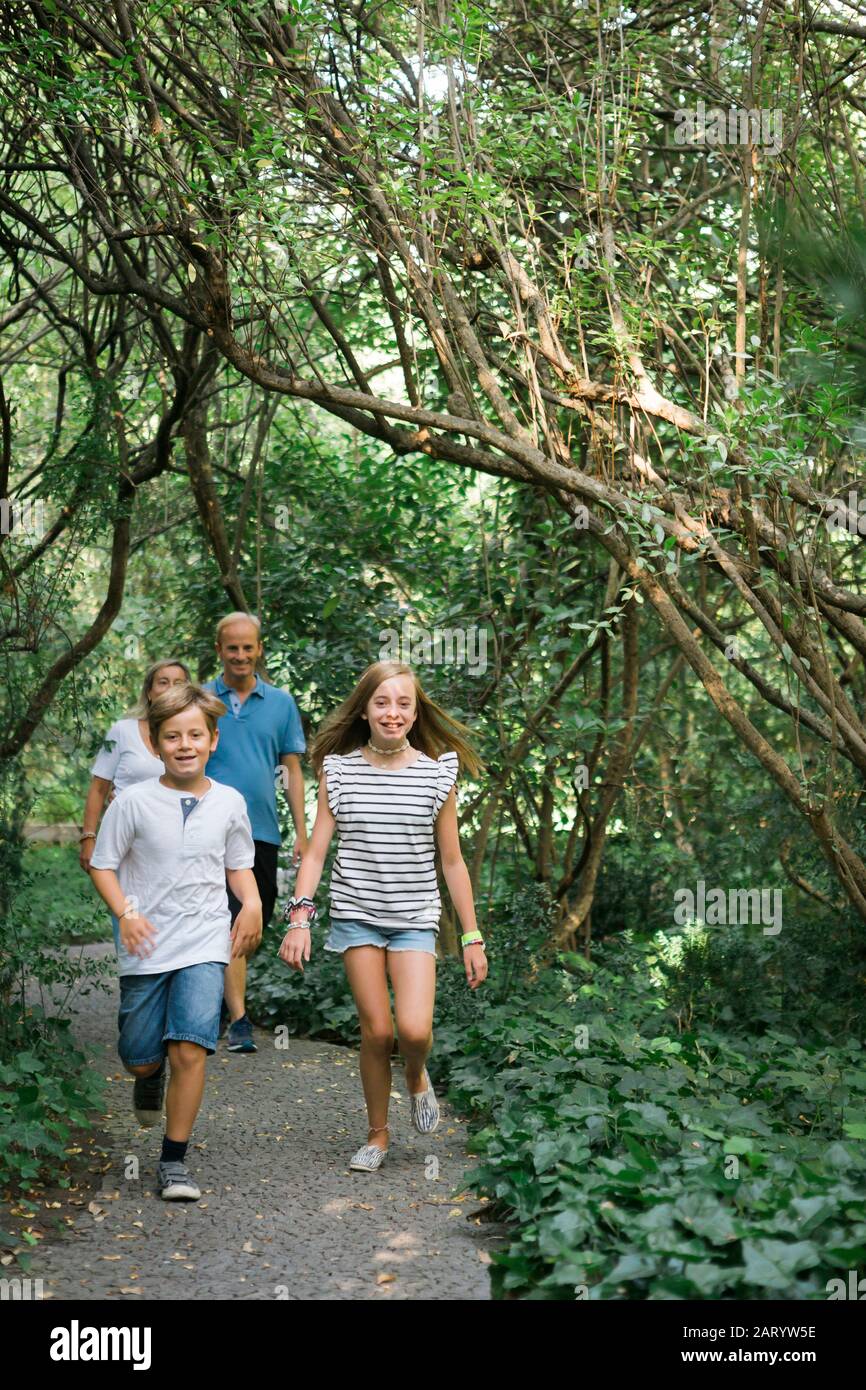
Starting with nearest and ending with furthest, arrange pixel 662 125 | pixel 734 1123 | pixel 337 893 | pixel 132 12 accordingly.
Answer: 1. pixel 734 1123
2. pixel 337 893
3. pixel 132 12
4. pixel 662 125

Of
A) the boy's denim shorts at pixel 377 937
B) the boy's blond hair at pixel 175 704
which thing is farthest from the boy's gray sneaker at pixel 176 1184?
the boy's blond hair at pixel 175 704

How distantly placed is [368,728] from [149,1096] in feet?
5.32

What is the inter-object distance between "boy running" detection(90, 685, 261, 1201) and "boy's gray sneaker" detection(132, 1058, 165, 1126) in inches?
4.6

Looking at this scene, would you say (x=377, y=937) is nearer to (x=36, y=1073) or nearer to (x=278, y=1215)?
(x=278, y=1215)

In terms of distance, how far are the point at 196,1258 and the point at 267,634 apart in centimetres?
540

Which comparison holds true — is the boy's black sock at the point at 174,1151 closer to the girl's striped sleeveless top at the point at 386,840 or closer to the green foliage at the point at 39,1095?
the green foliage at the point at 39,1095

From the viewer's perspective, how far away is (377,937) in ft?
17.2

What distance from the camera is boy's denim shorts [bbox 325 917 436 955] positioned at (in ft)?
17.2

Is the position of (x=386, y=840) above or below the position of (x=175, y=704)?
below

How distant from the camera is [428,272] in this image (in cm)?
687

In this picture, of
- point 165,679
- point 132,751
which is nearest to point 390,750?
point 165,679

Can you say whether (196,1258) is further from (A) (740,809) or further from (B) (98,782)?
(A) (740,809)
